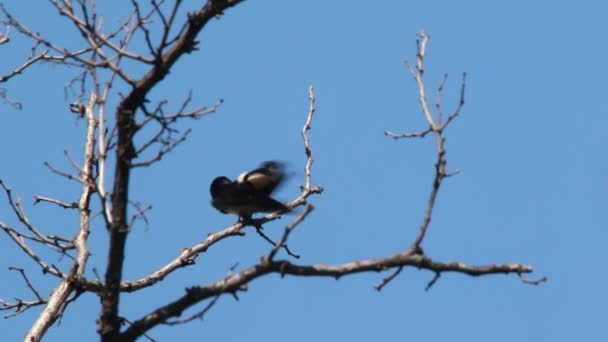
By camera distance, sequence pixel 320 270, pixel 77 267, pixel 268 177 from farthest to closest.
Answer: pixel 268 177 < pixel 77 267 < pixel 320 270

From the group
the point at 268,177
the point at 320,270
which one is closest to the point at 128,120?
the point at 320,270

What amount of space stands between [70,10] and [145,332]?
1434mm

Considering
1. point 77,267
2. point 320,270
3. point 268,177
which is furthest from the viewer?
point 268,177

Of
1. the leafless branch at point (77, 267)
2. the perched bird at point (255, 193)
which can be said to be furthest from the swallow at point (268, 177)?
the leafless branch at point (77, 267)

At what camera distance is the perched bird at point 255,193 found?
7027 mm

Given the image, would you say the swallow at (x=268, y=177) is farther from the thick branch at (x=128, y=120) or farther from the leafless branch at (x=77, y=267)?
the thick branch at (x=128, y=120)

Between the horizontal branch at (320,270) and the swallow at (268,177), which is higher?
the swallow at (268,177)

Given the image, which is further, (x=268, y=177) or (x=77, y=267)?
(x=268, y=177)

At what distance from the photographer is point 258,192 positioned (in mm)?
7109

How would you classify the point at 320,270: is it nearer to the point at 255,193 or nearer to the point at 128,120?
the point at 128,120

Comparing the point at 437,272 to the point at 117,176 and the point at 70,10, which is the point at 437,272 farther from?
the point at 70,10

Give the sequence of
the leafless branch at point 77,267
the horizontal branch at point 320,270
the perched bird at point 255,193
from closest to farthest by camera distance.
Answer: the horizontal branch at point 320,270, the leafless branch at point 77,267, the perched bird at point 255,193

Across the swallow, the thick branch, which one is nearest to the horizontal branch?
the thick branch

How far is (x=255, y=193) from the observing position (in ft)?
23.4
